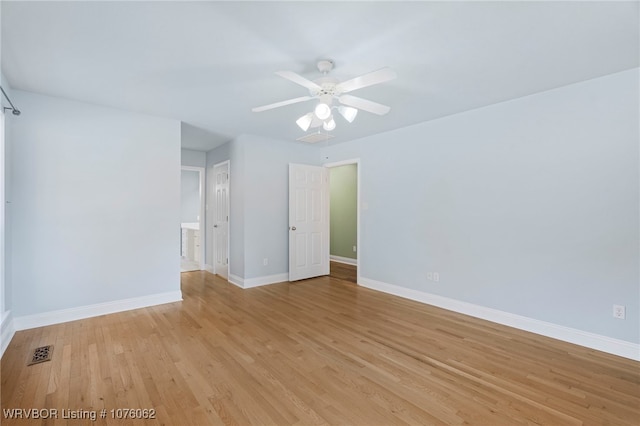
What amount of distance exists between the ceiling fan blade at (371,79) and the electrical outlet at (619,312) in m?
2.90

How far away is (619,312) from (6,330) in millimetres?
5693

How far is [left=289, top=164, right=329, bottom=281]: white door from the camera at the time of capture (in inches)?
210

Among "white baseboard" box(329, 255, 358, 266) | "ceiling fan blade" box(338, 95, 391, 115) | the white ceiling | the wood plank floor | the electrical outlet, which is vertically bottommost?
the wood plank floor

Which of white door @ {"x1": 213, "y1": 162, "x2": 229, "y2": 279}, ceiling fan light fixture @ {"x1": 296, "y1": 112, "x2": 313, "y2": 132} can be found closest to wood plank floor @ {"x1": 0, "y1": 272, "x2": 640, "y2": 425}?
white door @ {"x1": 213, "y1": 162, "x2": 229, "y2": 279}

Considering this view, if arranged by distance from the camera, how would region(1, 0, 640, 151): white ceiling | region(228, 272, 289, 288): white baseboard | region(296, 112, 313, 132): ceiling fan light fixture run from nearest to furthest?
1. region(1, 0, 640, 151): white ceiling
2. region(296, 112, 313, 132): ceiling fan light fixture
3. region(228, 272, 289, 288): white baseboard

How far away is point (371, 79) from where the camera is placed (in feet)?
6.92

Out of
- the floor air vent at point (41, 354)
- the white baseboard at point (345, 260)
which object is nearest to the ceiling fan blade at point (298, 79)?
the floor air vent at point (41, 354)

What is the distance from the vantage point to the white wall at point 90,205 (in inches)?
124

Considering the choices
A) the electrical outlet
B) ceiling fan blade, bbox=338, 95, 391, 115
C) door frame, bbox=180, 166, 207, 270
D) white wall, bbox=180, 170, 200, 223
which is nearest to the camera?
ceiling fan blade, bbox=338, 95, 391, 115

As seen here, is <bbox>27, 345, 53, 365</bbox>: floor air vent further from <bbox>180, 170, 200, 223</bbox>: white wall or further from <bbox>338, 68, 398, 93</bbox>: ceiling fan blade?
<bbox>180, 170, 200, 223</bbox>: white wall

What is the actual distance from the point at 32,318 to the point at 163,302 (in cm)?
128

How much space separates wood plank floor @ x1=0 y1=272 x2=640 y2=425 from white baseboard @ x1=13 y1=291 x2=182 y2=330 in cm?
12

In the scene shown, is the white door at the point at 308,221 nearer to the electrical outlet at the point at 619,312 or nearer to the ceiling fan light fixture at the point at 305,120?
the ceiling fan light fixture at the point at 305,120

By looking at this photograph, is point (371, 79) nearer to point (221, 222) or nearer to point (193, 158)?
point (221, 222)
